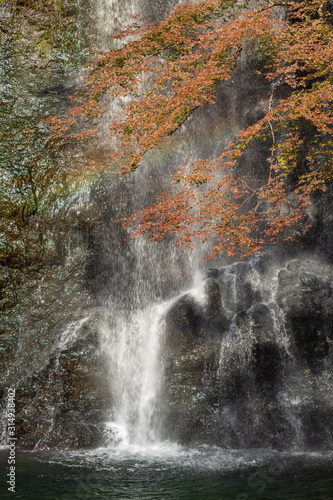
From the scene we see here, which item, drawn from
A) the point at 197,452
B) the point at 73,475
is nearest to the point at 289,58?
the point at 197,452

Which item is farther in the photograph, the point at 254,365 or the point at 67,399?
the point at 67,399

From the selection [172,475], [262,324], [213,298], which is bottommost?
[172,475]

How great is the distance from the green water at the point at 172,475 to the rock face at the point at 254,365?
0.53m

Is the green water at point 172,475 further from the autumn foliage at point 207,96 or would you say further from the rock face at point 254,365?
the autumn foliage at point 207,96

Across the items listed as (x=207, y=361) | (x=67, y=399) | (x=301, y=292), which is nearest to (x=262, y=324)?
(x=301, y=292)

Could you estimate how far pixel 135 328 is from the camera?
8.88 meters

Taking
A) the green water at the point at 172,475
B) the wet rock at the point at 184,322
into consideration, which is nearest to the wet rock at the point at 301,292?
the wet rock at the point at 184,322

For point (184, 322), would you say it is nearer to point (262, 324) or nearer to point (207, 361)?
point (207, 361)

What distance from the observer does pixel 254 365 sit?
7637 millimetres

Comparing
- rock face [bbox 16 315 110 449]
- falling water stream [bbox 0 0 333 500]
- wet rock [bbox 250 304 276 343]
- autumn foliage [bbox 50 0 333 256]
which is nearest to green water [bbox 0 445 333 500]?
falling water stream [bbox 0 0 333 500]

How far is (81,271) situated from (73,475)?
458 cm

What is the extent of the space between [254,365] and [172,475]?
277 cm

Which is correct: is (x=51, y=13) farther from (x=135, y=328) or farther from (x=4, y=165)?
(x=135, y=328)

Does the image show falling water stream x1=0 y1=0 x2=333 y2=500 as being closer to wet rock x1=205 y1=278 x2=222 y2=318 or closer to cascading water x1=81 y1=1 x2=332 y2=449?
cascading water x1=81 y1=1 x2=332 y2=449
